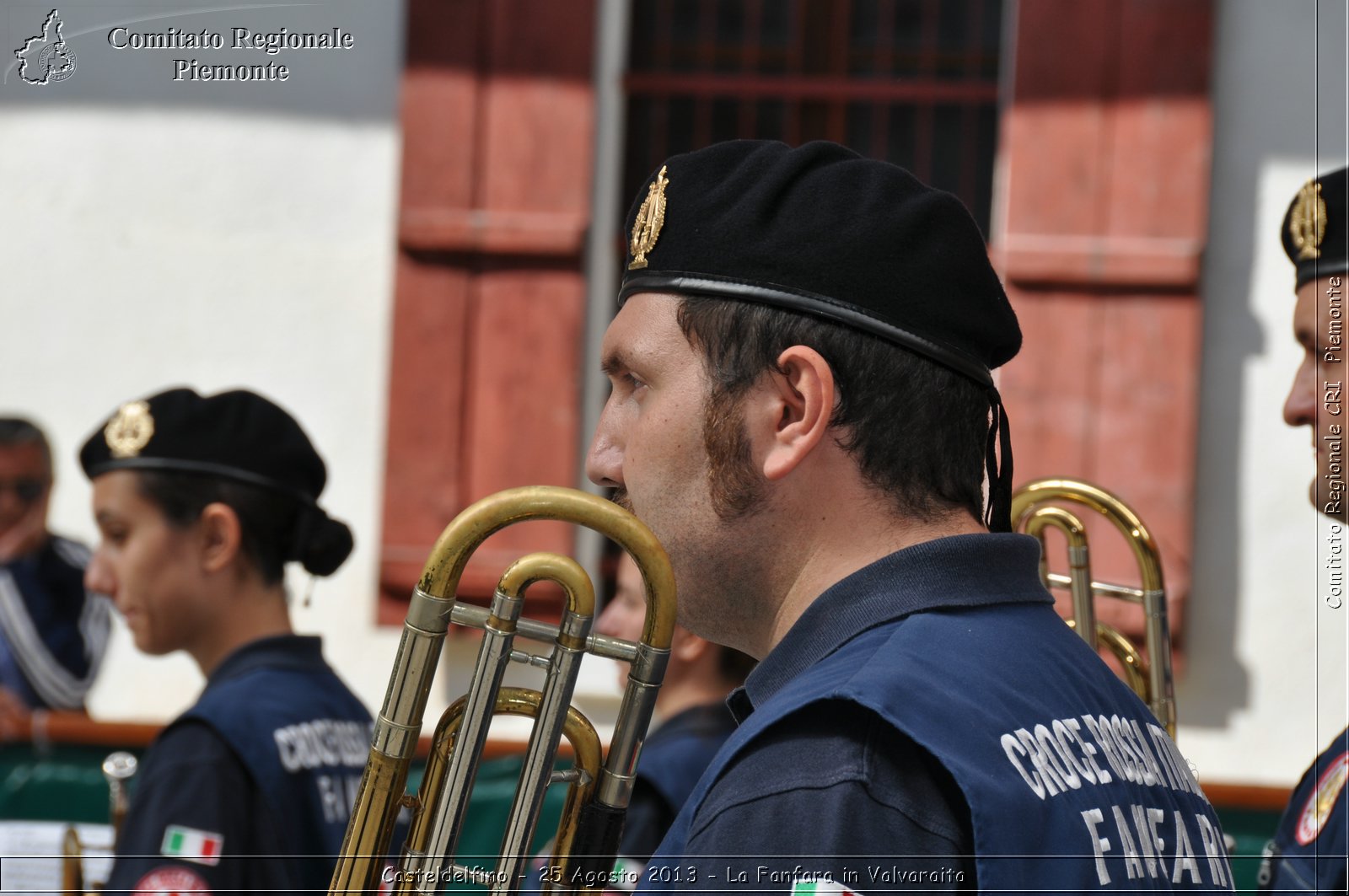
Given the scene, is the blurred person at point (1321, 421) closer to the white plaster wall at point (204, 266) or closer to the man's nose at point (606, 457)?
the man's nose at point (606, 457)

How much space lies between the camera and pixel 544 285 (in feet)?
15.8

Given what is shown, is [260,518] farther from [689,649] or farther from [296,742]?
[689,649]

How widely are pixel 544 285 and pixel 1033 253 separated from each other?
60.1 inches

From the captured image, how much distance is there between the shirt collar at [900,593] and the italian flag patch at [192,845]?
127 cm

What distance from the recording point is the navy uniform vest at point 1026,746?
41.1 inches

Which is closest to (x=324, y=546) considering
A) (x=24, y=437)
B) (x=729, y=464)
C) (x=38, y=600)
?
(x=729, y=464)

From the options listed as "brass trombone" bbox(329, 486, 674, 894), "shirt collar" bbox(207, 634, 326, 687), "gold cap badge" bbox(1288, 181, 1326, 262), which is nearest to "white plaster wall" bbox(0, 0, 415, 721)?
"shirt collar" bbox(207, 634, 326, 687)

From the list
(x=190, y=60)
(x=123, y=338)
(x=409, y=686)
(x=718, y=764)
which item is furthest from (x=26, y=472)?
(x=718, y=764)

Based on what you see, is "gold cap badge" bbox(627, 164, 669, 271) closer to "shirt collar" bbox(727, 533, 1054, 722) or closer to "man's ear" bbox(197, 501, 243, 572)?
"shirt collar" bbox(727, 533, 1054, 722)

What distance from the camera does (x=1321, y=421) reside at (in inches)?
80.0

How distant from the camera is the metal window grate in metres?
4.93

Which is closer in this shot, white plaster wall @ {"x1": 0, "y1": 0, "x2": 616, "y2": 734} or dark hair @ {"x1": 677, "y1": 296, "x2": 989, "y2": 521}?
dark hair @ {"x1": 677, "y1": 296, "x2": 989, "y2": 521}

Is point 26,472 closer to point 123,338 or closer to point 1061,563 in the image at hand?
point 123,338

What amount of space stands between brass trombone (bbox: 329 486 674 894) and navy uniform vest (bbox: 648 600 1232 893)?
0.22 metres
